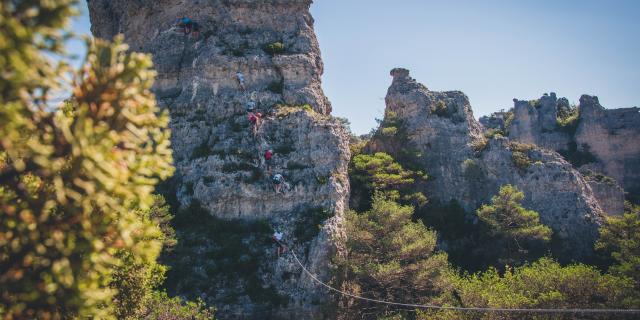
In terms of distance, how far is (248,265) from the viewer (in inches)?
1001

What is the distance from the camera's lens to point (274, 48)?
34656 mm

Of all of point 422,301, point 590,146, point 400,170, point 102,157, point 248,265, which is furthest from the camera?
point 590,146

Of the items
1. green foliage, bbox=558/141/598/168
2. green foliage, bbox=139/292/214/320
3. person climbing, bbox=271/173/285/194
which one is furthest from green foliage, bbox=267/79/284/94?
green foliage, bbox=558/141/598/168

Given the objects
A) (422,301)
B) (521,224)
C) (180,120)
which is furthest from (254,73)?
(521,224)

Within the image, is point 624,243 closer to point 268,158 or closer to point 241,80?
point 268,158

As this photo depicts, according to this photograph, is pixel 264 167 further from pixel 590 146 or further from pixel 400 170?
pixel 590 146

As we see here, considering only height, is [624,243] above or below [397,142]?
below

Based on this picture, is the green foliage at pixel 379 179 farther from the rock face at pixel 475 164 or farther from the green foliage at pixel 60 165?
the green foliage at pixel 60 165

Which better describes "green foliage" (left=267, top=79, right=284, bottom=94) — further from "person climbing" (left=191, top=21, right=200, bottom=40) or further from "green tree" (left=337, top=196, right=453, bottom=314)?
"green tree" (left=337, top=196, right=453, bottom=314)

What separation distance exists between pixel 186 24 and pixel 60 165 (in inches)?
1217

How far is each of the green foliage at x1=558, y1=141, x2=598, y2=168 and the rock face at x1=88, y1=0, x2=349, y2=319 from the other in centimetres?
Result: 4932

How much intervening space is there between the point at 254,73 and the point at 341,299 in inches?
737

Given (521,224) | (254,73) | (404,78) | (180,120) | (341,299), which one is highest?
(404,78)

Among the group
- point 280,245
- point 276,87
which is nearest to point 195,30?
point 276,87
